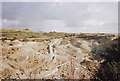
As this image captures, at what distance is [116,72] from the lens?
6.89 m

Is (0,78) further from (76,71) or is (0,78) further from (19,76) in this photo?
(76,71)

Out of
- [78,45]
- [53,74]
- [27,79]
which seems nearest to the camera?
[27,79]

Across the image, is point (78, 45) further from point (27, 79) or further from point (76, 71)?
point (27, 79)

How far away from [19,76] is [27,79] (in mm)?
838

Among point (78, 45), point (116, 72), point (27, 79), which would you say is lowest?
point (27, 79)

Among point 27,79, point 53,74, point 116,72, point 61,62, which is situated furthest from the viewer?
point 61,62

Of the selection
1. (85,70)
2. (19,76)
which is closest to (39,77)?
(19,76)

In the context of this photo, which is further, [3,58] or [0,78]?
[3,58]

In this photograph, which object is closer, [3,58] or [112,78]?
[112,78]

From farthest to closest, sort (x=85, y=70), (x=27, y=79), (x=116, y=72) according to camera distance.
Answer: (x=85, y=70), (x=27, y=79), (x=116, y=72)

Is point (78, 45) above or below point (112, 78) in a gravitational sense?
above

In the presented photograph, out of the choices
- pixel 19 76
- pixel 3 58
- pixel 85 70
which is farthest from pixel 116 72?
pixel 3 58

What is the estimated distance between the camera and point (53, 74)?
331 inches

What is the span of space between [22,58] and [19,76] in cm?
316
